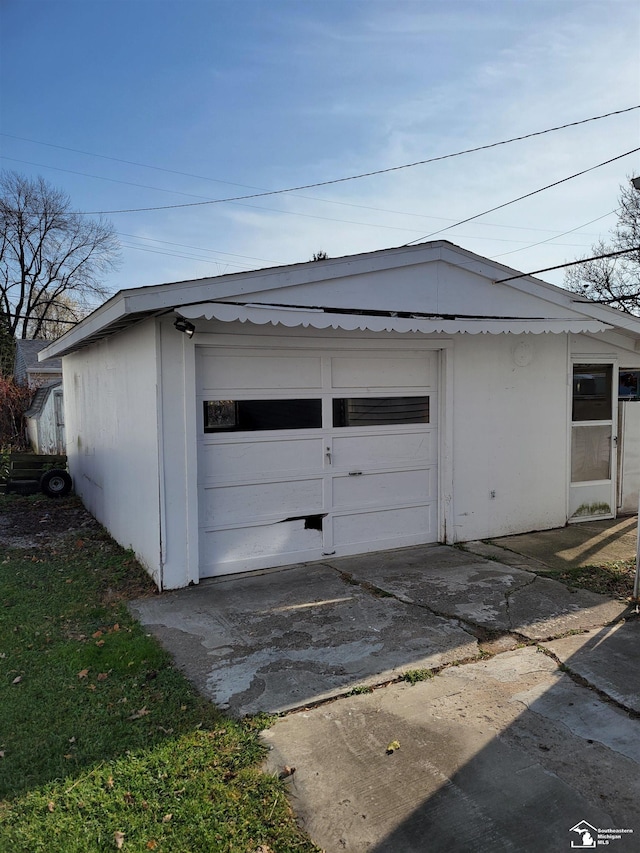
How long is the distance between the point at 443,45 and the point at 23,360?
1939 cm

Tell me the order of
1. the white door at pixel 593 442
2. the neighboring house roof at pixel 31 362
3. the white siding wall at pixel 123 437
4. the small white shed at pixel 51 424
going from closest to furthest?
1. the white siding wall at pixel 123 437
2. the white door at pixel 593 442
3. the small white shed at pixel 51 424
4. the neighboring house roof at pixel 31 362

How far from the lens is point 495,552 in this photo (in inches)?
248

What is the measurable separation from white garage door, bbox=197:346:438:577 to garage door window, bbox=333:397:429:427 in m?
0.01

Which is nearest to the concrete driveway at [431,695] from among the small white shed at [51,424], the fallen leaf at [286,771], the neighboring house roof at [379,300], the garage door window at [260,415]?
the fallen leaf at [286,771]

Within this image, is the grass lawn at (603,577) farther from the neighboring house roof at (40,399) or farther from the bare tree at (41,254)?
the bare tree at (41,254)

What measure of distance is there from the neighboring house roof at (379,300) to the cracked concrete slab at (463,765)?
319 centimetres

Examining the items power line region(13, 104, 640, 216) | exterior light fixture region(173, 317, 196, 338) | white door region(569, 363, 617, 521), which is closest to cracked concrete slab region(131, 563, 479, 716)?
exterior light fixture region(173, 317, 196, 338)

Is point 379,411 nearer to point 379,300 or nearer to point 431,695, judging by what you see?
point 379,300

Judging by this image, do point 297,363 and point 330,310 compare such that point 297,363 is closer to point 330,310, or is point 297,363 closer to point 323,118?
point 330,310

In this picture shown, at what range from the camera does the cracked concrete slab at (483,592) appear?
4.43 metres

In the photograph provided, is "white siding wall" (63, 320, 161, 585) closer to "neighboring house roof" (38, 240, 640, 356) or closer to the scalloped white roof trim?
"neighboring house roof" (38, 240, 640, 356)

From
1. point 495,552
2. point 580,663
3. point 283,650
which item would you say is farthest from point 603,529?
point 283,650

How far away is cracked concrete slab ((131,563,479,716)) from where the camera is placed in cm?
349

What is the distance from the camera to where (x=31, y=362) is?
20.3 meters
